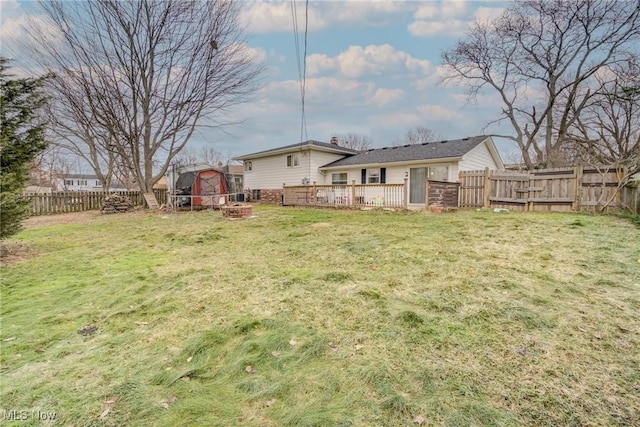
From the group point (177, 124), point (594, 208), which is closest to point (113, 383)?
point (594, 208)

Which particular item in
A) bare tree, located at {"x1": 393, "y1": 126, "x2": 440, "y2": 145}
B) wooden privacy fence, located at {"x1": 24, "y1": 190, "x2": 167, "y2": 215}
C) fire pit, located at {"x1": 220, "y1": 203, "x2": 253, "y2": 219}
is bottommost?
fire pit, located at {"x1": 220, "y1": 203, "x2": 253, "y2": 219}

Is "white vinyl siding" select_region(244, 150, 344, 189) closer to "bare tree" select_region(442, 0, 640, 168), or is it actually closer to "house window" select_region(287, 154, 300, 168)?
"house window" select_region(287, 154, 300, 168)

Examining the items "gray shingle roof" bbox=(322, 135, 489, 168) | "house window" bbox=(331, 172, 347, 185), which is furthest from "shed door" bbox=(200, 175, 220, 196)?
"house window" bbox=(331, 172, 347, 185)

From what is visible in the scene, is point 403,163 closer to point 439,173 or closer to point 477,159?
point 439,173

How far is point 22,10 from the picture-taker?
→ 43.3 feet

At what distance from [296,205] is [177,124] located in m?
7.72

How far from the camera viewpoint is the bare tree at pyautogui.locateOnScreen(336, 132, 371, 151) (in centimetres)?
4205

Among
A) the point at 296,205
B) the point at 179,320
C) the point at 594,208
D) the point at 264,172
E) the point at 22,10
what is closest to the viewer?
the point at 179,320

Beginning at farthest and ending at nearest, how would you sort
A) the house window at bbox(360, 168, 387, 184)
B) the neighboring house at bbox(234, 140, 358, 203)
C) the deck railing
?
the neighboring house at bbox(234, 140, 358, 203)
the house window at bbox(360, 168, 387, 184)
the deck railing

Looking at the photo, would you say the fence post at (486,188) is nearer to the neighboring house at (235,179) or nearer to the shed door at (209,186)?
the shed door at (209,186)

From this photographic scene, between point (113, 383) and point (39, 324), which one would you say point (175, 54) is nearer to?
point (39, 324)

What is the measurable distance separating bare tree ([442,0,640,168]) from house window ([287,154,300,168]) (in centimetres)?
1119

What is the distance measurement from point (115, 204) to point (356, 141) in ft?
108

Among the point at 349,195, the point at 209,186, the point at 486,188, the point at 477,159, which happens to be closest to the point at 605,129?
the point at 477,159
